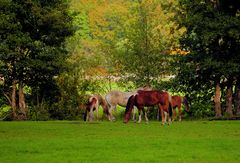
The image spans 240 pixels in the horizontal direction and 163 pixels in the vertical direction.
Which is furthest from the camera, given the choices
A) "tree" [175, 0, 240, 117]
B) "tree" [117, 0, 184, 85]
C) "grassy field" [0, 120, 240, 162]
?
"tree" [117, 0, 184, 85]

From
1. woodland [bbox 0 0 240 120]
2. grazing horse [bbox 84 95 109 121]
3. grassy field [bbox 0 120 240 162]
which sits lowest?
grassy field [bbox 0 120 240 162]

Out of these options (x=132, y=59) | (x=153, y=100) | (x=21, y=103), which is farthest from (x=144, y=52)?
(x=153, y=100)

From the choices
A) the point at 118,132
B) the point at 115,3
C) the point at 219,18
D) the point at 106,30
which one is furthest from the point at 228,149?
the point at 115,3

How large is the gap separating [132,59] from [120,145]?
27.6 meters

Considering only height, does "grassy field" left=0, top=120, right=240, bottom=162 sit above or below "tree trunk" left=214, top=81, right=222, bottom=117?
below

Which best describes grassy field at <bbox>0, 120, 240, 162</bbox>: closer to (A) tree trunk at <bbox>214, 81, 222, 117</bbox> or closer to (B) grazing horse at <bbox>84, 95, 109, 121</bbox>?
(B) grazing horse at <bbox>84, 95, 109, 121</bbox>

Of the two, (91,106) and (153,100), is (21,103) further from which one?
(153,100)

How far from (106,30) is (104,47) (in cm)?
5577

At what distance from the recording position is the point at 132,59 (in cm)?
4844

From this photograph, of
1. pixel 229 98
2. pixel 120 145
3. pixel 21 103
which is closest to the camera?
pixel 120 145

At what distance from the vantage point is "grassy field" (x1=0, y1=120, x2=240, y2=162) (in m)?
18.0

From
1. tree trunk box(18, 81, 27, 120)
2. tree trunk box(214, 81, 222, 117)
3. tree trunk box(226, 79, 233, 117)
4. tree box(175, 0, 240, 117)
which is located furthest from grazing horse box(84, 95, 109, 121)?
tree trunk box(226, 79, 233, 117)

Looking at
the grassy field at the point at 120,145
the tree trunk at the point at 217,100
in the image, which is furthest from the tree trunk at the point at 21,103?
the grassy field at the point at 120,145

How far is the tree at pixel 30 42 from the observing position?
42250 mm
